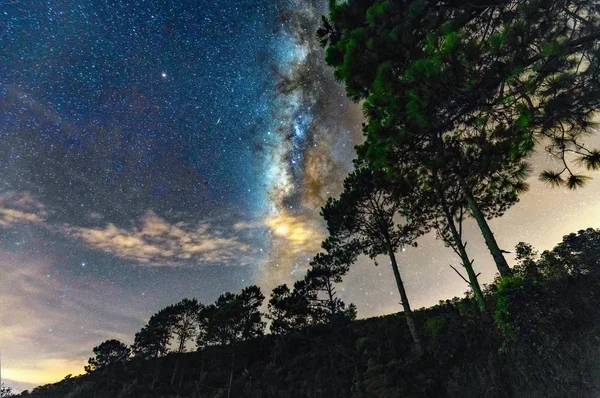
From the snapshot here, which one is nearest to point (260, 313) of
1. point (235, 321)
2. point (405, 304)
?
point (235, 321)

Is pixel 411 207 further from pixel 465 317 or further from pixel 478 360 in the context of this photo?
pixel 478 360

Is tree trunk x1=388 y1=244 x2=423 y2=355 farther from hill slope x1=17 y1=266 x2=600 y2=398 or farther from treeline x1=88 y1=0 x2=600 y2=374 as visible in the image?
treeline x1=88 y1=0 x2=600 y2=374

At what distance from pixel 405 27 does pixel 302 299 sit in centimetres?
3113

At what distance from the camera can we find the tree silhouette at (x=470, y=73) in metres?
4.24

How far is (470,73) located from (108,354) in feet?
186

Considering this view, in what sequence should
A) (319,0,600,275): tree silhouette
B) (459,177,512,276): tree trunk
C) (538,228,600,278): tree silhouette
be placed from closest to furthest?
(319,0,600,275): tree silhouette < (538,228,600,278): tree silhouette < (459,177,512,276): tree trunk

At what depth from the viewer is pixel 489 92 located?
15.9 feet

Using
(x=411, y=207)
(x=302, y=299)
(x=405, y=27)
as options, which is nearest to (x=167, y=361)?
(x=302, y=299)

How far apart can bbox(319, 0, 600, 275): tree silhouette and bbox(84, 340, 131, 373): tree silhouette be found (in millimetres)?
52771

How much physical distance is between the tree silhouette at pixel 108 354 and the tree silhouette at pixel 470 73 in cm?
5277

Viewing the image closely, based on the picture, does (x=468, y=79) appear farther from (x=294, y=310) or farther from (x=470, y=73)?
(x=294, y=310)

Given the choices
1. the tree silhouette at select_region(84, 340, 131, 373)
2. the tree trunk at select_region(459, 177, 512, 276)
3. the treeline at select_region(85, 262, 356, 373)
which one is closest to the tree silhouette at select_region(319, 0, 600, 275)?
the tree trunk at select_region(459, 177, 512, 276)

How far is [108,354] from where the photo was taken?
43.8m

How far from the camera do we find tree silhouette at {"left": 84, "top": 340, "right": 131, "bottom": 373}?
4338 cm
